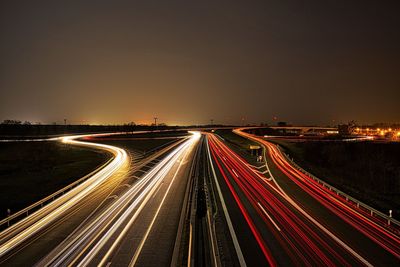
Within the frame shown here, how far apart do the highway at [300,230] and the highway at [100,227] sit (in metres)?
5.19

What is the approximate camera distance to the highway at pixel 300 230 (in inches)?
634

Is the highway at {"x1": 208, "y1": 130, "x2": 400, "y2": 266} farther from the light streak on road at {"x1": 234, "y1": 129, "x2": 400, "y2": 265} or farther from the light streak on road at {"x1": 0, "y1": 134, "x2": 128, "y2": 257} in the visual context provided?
the light streak on road at {"x1": 0, "y1": 134, "x2": 128, "y2": 257}

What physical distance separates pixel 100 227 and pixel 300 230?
14070mm

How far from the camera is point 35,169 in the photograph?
158ft

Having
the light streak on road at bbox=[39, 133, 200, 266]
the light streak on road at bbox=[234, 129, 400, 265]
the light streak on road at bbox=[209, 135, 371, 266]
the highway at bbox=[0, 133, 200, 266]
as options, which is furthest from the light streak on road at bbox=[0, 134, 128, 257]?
the light streak on road at bbox=[234, 129, 400, 265]

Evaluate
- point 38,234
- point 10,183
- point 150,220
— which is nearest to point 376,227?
point 150,220

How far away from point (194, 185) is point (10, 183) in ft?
79.8

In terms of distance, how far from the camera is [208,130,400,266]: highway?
52.9ft

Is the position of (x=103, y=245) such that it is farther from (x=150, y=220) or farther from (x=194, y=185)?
(x=194, y=185)

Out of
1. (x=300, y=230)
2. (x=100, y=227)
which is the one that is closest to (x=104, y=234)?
(x=100, y=227)

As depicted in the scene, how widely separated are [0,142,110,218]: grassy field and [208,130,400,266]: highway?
2037cm

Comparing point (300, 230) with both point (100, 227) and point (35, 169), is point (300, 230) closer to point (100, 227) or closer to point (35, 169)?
point (100, 227)

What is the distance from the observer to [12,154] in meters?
69.3

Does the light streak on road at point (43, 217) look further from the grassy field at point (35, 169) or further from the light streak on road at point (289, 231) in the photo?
the light streak on road at point (289, 231)
